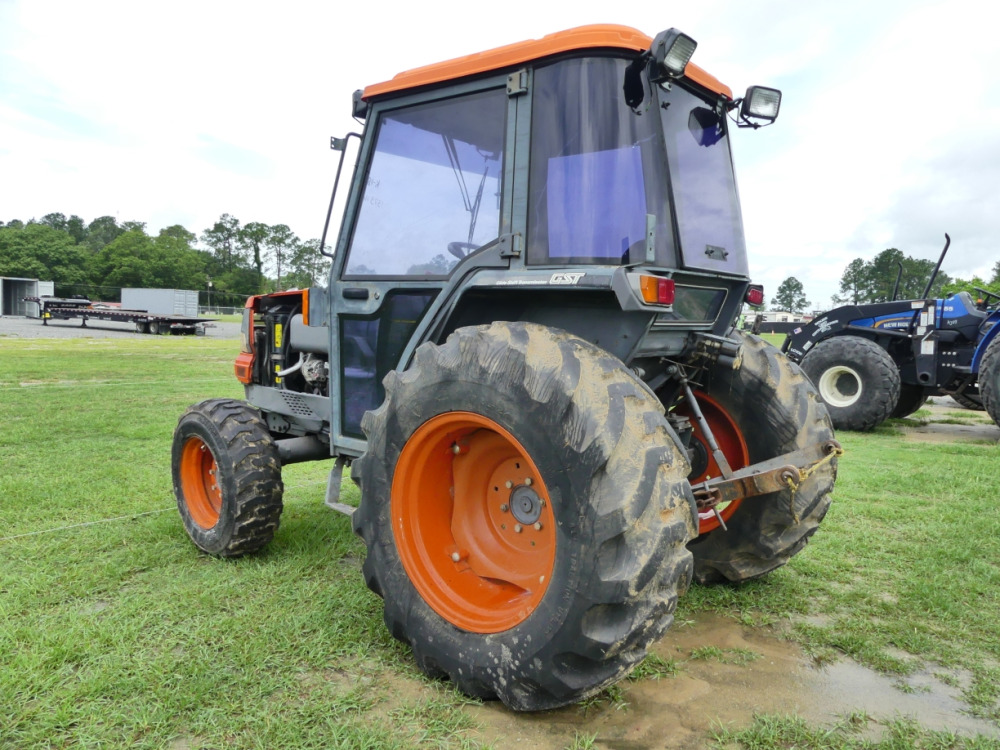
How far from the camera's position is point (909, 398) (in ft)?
32.7

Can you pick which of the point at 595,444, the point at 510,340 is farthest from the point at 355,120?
the point at 595,444

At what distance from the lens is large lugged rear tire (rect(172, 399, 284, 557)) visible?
3.70 metres

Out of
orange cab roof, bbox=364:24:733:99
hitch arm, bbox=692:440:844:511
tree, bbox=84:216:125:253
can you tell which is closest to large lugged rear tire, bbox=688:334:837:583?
hitch arm, bbox=692:440:844:511

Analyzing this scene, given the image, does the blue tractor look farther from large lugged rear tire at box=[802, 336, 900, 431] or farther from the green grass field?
the green grass field

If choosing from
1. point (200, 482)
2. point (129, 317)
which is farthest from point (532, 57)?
point (129, 317)

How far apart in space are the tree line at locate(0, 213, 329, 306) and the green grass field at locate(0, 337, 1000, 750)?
176 ft

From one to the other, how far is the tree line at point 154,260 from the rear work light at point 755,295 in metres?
55.2

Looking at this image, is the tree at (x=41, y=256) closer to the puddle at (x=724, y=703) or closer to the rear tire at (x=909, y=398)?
the rear tire at (x=909, y=398)

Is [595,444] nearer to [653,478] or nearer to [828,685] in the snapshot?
[653,478]

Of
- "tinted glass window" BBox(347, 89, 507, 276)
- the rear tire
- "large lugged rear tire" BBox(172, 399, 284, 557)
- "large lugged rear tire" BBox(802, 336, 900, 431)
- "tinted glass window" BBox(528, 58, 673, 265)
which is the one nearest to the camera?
"tinted glass window" BBox(528, 58, 673, 265)

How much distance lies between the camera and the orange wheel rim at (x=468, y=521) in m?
2.67

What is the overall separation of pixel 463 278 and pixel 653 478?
1254mm

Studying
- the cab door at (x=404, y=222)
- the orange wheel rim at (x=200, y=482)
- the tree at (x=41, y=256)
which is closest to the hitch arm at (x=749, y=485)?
the cab door at (x=404, y=222)

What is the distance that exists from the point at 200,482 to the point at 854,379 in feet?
27.4
